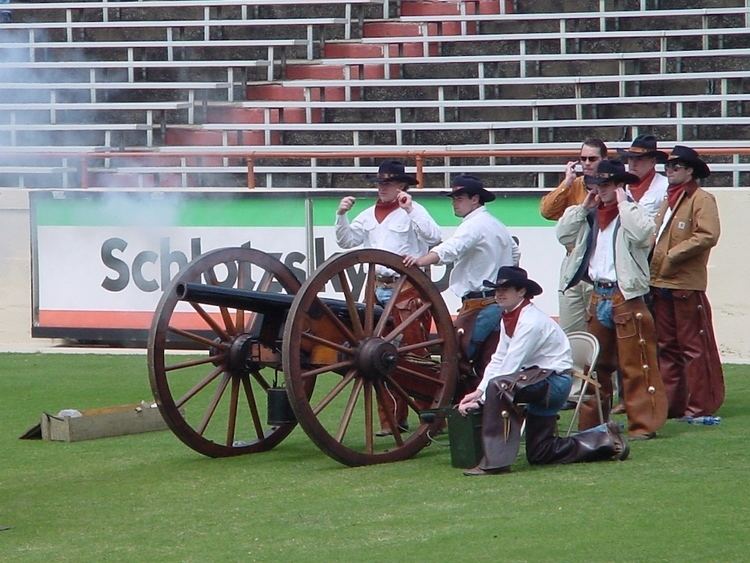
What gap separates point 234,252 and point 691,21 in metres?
8.52

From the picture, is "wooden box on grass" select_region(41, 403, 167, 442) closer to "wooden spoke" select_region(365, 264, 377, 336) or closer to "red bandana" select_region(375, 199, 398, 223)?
"red bandana" select_region(375, 199, 398, 223)

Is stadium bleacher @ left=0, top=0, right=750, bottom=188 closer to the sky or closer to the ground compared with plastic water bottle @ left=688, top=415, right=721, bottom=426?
closer to the sky

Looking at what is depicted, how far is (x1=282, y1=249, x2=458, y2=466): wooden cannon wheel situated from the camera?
739cm

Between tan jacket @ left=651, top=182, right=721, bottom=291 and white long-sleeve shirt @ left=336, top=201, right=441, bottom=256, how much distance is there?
52.7 inches

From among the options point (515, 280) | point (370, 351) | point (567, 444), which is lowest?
point (567, 444)

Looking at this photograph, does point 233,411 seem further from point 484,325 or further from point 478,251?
point 478,251

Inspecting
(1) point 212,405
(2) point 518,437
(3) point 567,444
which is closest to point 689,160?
(3) point 567,444

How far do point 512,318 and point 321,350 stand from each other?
3.35 feet

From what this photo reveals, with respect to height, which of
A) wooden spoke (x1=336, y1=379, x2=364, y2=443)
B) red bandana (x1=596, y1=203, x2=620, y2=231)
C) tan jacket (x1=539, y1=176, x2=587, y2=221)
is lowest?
wooden spoke (x1=336, y1=379, x2=364, y2=443)

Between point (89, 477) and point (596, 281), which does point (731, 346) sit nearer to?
point (596, 281)

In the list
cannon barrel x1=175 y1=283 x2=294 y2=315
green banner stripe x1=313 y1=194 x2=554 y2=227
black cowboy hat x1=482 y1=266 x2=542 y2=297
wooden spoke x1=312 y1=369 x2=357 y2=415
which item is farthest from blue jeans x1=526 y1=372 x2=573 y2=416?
green banner stripe x1=313 y1=194 x2=554 y2=227

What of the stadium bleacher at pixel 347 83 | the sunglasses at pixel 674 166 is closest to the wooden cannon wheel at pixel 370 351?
the sunglasses at pixel 674 166

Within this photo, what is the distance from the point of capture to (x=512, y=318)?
7.34 meters

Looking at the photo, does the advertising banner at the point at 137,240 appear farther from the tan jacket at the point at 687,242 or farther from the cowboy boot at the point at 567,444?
the cowboy boot at the point at 567,444
